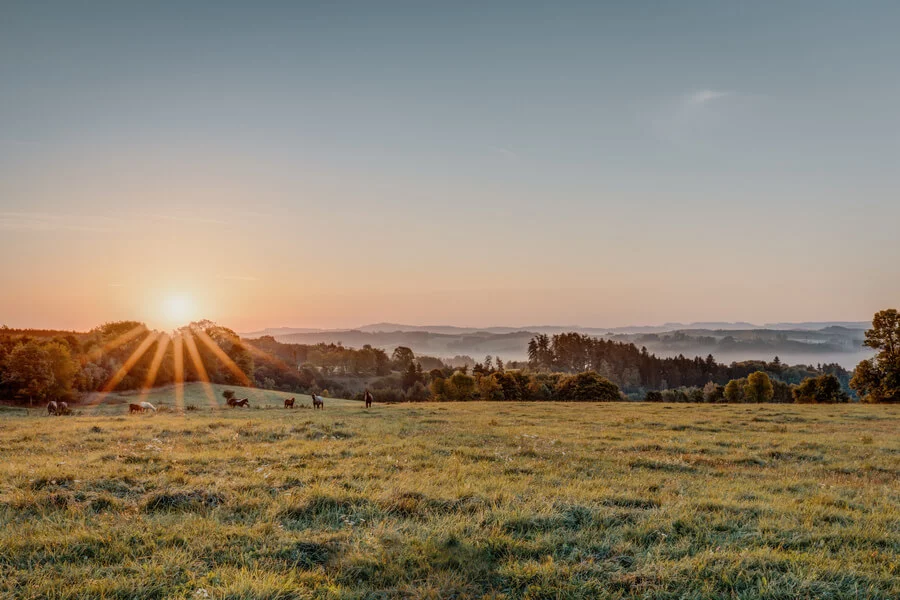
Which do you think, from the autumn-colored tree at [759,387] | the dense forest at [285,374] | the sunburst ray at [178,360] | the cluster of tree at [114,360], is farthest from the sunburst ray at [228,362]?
the autumn-colored tree at [759,387]

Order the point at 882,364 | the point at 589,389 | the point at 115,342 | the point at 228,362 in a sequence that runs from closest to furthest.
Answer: the point at 882,364 < the point at 115,342 < the point at 228,362 < the point at 589,389

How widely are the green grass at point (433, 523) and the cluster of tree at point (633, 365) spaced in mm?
166825

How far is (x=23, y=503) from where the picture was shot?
8.33 m

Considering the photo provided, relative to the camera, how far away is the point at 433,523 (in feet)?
25.5

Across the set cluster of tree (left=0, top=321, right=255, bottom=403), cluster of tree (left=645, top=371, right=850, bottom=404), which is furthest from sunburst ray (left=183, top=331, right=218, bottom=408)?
cluster of tree (left=645, top=371, right=850, bottom=404)

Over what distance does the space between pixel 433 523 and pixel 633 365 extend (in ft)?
628

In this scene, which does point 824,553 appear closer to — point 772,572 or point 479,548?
point 772,572

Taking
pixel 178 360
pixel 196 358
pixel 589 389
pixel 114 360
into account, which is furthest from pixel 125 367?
pixel 589 389

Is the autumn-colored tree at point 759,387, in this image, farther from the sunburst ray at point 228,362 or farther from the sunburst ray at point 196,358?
the sunburst ray at point 228,362

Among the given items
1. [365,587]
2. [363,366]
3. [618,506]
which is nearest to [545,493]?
[618,506]

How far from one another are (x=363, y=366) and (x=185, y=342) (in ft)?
307

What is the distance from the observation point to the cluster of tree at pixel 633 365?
179250 mm

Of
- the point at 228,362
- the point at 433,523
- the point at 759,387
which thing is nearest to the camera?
the point at 433,523

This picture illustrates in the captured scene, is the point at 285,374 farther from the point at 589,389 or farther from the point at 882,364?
the point at 882,364
